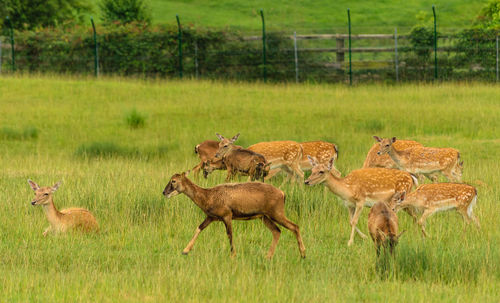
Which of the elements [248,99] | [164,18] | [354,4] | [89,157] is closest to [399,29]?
[354,4]

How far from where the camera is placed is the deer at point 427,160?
15.1 m

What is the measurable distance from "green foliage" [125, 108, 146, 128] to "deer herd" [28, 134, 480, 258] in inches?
314

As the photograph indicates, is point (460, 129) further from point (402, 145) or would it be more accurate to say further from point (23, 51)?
point (23, 51)

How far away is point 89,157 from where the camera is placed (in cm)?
1992

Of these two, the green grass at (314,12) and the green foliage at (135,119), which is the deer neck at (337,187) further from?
the green grass at (314,12)

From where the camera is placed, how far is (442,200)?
11.1 m

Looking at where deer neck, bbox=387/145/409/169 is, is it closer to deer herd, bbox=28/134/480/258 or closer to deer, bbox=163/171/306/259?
deer herd, bbox=28/134/480/258

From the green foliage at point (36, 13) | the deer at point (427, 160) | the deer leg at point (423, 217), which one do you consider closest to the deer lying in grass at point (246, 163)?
the deer at point (427, 160)

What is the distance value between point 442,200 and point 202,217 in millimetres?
3393

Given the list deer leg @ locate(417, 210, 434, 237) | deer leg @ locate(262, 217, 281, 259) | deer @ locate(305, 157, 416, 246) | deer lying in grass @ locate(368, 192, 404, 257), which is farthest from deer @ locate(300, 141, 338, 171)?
deer lying in grass @ locate(368, 192, 404, 257)

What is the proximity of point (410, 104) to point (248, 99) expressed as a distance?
17.4ft

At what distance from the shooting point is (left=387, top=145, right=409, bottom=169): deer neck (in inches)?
607

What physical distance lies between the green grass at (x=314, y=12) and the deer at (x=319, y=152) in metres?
42.1

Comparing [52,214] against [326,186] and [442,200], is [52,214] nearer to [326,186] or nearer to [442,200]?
[326,186]
